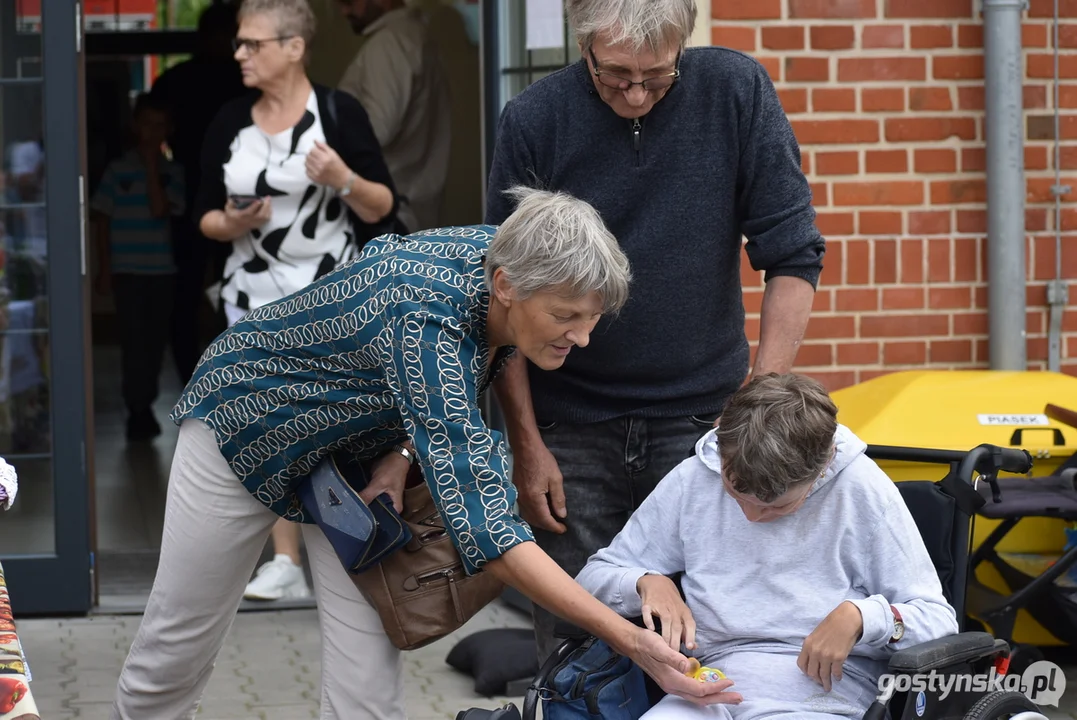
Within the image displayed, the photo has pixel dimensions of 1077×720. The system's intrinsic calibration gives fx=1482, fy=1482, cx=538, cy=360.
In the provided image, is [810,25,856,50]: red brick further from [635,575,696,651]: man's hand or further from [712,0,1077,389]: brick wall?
[635,575,696,651]: man's hand

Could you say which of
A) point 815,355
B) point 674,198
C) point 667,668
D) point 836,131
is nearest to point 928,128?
point 836,131

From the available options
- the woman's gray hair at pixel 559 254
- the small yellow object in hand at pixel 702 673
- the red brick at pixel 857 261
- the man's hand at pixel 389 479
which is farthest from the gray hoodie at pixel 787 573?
the red brick at pixel 857 261

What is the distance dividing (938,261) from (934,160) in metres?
0.33

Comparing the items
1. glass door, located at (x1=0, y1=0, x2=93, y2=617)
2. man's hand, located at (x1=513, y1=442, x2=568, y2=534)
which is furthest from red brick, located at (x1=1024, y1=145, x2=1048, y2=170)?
glass door, located at (x1=0, y1=0, x2=93, y2=617)

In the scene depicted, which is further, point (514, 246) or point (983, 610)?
point (983, 610)

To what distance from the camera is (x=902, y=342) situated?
4910mm

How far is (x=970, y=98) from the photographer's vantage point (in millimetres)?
4898

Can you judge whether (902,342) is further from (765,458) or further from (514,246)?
(514,246)

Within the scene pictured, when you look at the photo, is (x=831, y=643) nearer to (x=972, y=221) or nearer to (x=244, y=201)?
(x=972, y=221)

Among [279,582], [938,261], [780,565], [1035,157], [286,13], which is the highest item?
[286,13]

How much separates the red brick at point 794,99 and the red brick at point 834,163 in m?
0.16

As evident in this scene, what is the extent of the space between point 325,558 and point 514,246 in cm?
95

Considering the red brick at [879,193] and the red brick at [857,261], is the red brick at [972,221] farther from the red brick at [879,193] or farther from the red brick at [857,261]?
the red brick at [857,261]

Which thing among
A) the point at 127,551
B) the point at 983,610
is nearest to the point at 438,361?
the point at 983,610
